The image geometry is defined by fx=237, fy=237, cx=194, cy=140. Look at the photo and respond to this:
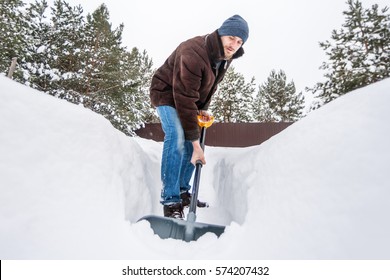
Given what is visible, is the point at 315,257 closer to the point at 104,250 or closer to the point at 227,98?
the point at 104,250

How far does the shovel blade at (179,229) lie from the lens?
5.05ft

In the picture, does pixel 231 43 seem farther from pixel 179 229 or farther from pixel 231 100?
pixel 231 100

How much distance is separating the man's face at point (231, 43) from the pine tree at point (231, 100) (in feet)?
63.3

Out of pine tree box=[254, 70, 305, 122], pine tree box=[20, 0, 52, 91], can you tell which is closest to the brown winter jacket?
pine tree box=[20, 0, 52, 91]

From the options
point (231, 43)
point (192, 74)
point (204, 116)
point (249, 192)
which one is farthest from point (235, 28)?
point (249, 192)

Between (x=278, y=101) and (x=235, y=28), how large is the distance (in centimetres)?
2177

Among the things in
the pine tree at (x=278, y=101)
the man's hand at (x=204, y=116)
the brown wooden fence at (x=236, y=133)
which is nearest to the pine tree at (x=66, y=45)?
the brown wooden fence at (x=236, y=133)

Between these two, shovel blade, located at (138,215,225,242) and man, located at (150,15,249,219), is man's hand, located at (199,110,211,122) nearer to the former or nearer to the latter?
man, located at (150,15,249,219)

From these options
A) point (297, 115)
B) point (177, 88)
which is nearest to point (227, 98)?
point (297, 115)

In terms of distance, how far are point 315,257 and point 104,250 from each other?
94cm

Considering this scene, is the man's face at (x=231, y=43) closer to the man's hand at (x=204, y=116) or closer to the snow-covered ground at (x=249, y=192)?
the man's hand at (x=204, y=116)

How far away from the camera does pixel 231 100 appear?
21453 millimetres

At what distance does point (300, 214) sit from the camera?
120cm

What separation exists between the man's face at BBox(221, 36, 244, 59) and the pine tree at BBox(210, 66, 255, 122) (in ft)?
63.3
